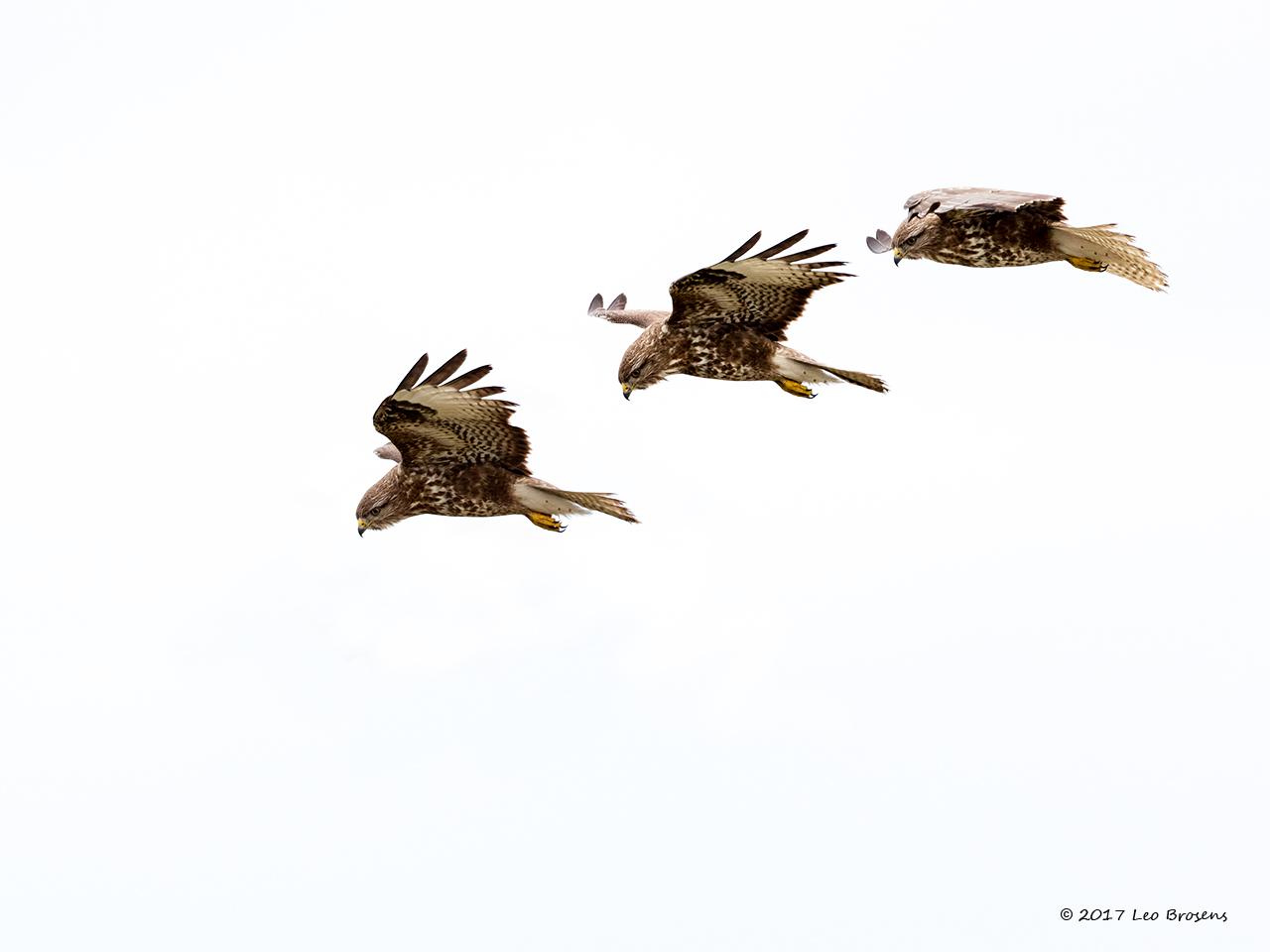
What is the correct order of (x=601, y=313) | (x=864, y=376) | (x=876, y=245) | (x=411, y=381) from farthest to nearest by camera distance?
(x=601, y=313) → (x=876, y=245) → (x=864, y=376) → (x=411, y=381)

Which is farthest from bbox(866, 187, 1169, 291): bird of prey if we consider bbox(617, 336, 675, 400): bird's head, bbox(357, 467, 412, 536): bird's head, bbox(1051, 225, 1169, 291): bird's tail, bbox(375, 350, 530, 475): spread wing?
bbox(357, 467, 412, 536): bird's head

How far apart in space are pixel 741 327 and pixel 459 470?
102 inches

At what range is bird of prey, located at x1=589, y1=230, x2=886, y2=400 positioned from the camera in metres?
19.2

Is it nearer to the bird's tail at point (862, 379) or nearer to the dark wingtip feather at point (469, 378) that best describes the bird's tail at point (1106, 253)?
the bird's tail at point (862, 379)

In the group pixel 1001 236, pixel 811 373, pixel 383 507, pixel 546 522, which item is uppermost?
pixel 1001 236

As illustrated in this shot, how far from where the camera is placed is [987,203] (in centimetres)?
1955

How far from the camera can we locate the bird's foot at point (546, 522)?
1939 centimetres

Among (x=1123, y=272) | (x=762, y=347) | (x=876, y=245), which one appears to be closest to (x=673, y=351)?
(x=762, y=347)

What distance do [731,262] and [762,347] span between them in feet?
3.35

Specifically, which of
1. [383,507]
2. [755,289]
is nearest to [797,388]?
[755,289]

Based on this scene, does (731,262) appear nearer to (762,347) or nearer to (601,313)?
(762,347)

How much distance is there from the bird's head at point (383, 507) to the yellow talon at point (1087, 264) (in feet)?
19.0

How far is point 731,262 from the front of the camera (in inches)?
752

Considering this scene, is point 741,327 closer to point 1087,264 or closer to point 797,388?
point 797,388
